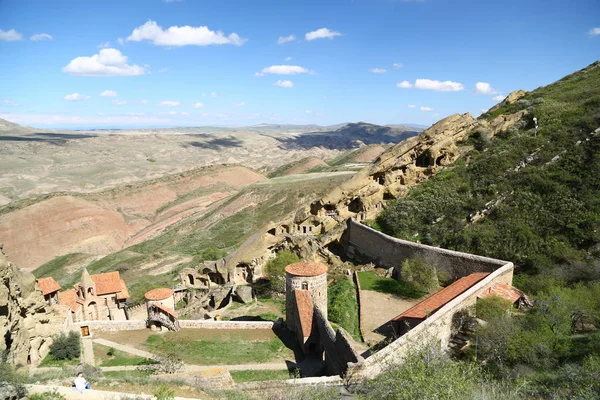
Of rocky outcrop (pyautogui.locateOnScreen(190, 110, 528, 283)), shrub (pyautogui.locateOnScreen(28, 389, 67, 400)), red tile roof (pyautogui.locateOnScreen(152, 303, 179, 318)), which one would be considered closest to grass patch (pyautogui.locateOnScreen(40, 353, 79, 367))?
red tile roof (pyautogui.locateOnScreen(152, 303, 179, 318))

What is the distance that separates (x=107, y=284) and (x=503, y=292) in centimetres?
2576

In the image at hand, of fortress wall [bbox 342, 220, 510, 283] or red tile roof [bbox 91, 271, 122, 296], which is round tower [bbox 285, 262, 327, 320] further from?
red tile roof [bbox 91, 271, 122, 296]

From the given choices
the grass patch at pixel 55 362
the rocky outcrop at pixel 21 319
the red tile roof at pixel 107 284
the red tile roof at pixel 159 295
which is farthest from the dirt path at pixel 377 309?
the red tile roof at pixel 107 284

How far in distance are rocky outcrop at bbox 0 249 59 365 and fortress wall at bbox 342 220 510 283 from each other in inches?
772

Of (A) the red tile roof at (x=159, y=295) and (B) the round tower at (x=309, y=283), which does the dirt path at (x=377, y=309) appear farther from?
(A) the red tile roof at (x=159, y=295)

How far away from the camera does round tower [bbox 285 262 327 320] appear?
19.3 m

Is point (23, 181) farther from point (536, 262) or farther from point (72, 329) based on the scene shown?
point (536, 262)

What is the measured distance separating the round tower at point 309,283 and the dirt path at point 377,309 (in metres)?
2.47

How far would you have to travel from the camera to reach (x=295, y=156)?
157125 millimetres

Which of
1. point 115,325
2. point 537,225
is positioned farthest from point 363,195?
point 115,325

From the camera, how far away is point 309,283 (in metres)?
19.2

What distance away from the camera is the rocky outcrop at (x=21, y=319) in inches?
483

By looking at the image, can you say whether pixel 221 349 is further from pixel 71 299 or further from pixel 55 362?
pixel 71 299

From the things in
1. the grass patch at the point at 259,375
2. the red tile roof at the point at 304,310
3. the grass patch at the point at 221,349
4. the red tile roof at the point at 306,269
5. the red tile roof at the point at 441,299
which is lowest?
the grass patch at the point at 221,349
